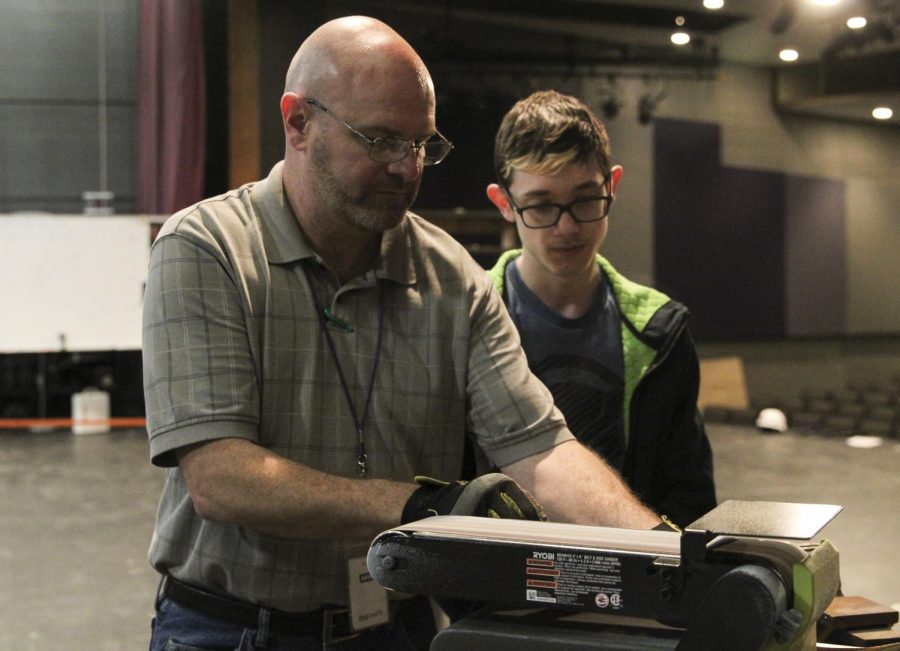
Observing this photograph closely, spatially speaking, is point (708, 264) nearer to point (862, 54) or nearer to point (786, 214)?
point (786, 214)

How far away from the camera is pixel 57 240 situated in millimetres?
8398

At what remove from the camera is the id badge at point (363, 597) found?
128cm

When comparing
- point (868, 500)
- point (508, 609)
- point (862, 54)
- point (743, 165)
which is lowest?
point (868, 500)

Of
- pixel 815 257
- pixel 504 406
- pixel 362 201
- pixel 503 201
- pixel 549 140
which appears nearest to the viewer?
pixel 362 201

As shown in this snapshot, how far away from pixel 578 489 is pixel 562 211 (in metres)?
0.53

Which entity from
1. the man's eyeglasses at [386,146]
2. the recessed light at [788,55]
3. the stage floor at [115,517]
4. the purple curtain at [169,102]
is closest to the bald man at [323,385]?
the man's eyeglasses at [386,146]

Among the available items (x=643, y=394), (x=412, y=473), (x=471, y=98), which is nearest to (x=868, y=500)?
(x=471, y=98)

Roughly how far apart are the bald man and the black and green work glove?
9cm

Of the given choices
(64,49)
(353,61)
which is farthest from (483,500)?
(64,49)

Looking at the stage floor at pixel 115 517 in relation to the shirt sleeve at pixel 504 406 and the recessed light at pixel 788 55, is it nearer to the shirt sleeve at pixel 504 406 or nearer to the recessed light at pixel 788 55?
the shirt sleeve at pixel 504 406

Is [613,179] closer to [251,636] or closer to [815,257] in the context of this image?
[251,636]

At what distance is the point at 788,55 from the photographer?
1123 centimetres

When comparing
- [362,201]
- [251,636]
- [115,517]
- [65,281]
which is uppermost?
[362,201]

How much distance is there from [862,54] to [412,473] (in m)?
10.8
